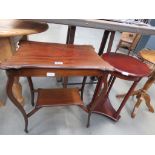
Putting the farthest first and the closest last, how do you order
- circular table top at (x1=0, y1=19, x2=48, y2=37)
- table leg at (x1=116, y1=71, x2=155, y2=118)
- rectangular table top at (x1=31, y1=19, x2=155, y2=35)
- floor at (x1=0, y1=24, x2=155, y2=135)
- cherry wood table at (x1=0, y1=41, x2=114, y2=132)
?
table leg at (x1=116, y1=71, x2=155, y2=118) → floor at (x1=0, y1=24, x2=155, y2=135) → rectangular table top at (x1=31, y1=19, x2=155, y2=35) → circular table top at (x1=0, y1=19, x2=48, y2=37) → cherry wood table at (x1=0, y1=41, x2=114, y2=132)

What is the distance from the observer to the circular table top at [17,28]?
102 cm

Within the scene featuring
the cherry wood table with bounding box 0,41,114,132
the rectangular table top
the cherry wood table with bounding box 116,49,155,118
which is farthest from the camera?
the cherry wood table with bounding box 116,49,155,118

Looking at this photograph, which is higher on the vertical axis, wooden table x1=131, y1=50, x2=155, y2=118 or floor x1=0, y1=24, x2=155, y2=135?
wooden table x1=131, y1=50, x2=155, y2=118

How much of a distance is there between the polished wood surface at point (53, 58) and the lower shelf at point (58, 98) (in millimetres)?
445

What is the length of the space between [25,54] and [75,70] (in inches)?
14.0

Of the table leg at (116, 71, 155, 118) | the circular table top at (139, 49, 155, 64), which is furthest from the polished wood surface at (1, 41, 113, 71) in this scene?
the table leg at (116, 71, 155, 118)

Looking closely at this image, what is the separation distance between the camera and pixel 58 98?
1324mm

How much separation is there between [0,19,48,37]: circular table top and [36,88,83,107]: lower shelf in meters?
0.55

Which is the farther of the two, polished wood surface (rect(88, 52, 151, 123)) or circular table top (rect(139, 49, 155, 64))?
circular table top (rect(139, 49, 155, 64))

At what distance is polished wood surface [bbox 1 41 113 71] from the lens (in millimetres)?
856

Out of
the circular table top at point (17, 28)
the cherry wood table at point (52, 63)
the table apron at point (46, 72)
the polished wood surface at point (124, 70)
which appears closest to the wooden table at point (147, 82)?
the polished wood surface at point (124, 70)

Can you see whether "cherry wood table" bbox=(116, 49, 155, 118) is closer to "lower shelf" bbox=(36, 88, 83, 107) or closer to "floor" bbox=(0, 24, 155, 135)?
"floor" bbox=(0, 24, 155, 135)
